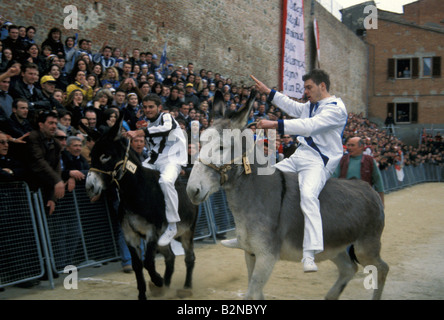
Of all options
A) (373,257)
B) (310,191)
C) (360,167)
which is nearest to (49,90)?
(360,167)

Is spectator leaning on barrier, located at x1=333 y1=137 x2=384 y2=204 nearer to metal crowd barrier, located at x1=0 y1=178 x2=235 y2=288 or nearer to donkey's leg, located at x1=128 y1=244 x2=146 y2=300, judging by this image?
donkey's leg, located at x1=128 y1=244 x2=146 y2=300

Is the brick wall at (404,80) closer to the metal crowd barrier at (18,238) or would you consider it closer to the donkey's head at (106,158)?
the donkey's head at (106,158)

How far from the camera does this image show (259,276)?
4230 mm

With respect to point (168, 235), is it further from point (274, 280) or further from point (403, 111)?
point (403, 111)

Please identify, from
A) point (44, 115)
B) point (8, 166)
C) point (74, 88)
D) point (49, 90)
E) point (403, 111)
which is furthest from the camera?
point (403, 111)

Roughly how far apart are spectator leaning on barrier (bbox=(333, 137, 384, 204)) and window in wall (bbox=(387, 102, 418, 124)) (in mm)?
38748

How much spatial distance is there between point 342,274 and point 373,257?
0.51m

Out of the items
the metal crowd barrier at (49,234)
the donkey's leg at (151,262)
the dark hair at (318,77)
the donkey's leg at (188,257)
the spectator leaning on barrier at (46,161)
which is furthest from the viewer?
the spectator leaning on barrier at (46,161)

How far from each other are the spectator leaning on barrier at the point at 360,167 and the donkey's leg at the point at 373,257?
1.99 metres

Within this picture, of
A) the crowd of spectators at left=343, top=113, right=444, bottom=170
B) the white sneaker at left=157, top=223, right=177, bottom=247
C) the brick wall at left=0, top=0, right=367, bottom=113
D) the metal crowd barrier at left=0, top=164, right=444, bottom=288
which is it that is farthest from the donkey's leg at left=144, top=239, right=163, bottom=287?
the crowd of spectators at left=343, top=113, right=444, bottom=170

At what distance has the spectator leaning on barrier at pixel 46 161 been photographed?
21.2ft

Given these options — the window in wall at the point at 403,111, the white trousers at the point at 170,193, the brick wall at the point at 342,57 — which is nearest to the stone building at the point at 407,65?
the window in wall at the point at 403,111

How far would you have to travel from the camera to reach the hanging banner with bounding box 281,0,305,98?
27.1 metres
